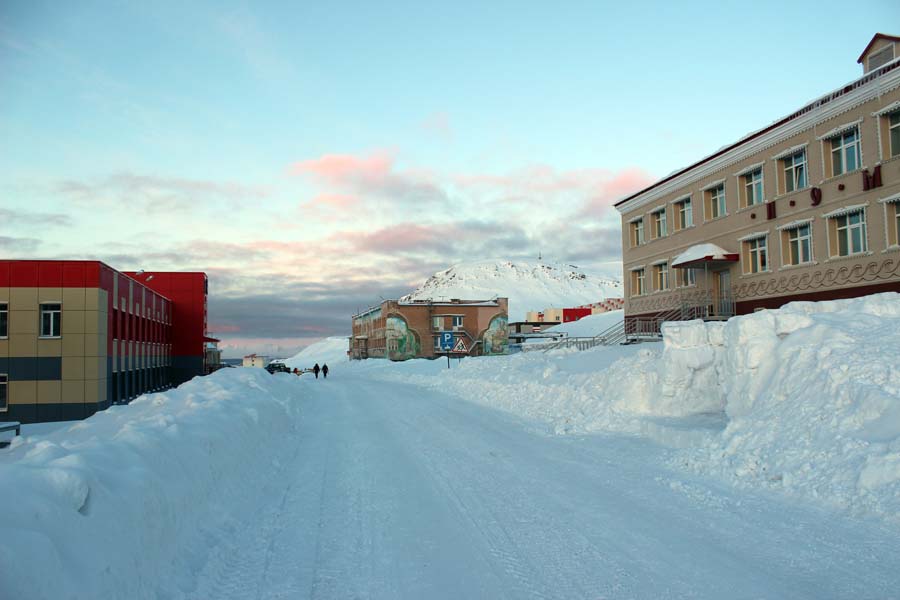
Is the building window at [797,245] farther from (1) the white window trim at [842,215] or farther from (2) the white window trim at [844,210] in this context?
(2) the white window trim at [844,210]

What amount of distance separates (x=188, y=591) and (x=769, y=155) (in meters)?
30.1

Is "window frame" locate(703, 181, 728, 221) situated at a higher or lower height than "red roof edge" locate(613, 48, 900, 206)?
lower

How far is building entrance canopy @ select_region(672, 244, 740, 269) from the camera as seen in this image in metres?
30.0

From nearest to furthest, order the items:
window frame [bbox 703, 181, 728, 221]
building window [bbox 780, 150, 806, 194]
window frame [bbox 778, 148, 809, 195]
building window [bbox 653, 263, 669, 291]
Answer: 1. window frame [bbox 778, 148, 809, 195]
2. building window [bbox 780, 150, 806, 194]
3. window frame [bbox 703, 181, 728, 221]
4. building window [bbox 653, 263, 669, 291]

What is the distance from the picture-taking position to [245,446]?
37.5 feet

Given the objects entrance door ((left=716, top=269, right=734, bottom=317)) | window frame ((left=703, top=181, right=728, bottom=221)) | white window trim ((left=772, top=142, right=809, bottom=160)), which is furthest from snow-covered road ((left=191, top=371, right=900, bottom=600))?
window frame ((left=703, top=181, right=728, bottom=221))

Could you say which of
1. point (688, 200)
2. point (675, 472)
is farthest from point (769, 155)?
point (675, 472)

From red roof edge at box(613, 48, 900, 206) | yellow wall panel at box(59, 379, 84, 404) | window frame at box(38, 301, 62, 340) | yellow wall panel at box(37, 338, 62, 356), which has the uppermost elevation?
red roof edge at box(613, 48, 900, 206)

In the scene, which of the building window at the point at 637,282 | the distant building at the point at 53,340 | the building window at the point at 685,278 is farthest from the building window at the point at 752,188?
the distant building at the point at 53,340

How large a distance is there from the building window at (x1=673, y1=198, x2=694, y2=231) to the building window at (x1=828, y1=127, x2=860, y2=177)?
918 cm

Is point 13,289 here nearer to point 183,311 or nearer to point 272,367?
point 183,311

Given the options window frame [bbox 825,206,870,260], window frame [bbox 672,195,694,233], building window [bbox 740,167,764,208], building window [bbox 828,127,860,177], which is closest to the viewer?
window frame [bbox 825,206,870,260]

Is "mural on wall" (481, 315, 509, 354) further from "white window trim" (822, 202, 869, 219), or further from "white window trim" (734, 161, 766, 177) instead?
"white window trim" (822, 202, 869, 219)

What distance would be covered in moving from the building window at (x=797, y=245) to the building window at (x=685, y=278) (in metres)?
6.07
